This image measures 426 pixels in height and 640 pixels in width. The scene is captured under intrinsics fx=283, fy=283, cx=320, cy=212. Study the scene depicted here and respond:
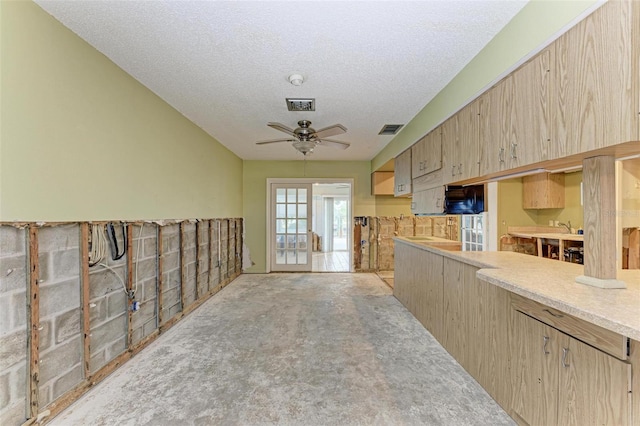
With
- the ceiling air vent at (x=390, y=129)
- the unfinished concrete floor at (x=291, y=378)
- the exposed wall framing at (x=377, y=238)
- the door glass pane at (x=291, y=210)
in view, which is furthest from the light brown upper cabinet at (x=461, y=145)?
the door glass pane at (x=291, y=210)

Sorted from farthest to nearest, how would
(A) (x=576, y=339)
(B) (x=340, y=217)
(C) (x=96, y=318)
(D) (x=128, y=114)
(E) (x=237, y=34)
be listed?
(B) (x=340, y=217) < (D) (x=128, y=114) < (C) (x=96, y=318) < (E) (x=237, y=34) < (A) (x=576, y=339)

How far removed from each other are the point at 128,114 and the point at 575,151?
10.2 feet

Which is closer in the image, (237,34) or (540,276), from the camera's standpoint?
(540,276)

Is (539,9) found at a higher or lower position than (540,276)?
higher

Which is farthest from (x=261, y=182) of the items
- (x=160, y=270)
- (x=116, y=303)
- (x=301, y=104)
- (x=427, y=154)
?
(x=116, y=303)

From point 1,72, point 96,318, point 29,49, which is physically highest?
point 29,49

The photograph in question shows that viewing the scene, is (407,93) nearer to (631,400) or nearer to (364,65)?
(364,65)

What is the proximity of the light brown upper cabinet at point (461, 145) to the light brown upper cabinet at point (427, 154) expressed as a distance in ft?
0.39

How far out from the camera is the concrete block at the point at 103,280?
2.07 m

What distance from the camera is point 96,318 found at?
211 cm

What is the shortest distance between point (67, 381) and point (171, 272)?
1.43 meters

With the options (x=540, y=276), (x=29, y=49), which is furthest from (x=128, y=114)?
(x=540, y=276)

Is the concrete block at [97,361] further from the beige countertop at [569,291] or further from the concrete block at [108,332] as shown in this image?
the beige countertop at [569,291]

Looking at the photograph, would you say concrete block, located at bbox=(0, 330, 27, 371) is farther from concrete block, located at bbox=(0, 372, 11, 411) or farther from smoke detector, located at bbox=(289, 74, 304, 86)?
smoke detector, located at bbox=(289, 74, 304, 86)
